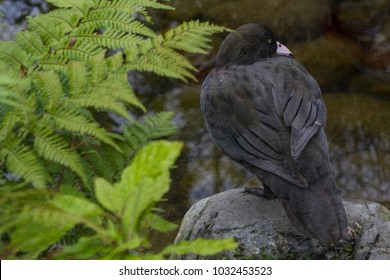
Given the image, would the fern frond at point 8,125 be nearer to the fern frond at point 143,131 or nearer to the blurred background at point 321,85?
the fern frond at point 143,131

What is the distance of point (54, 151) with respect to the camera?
5.95 ft

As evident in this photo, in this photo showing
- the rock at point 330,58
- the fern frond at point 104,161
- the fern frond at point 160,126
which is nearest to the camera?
the fern frond at point 104,161

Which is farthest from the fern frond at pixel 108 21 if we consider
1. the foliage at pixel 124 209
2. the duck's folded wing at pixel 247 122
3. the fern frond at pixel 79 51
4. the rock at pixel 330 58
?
the rock at pixel 330 58

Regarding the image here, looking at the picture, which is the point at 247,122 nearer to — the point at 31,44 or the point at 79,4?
the point at 79,4

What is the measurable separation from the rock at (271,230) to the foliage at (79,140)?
131cm

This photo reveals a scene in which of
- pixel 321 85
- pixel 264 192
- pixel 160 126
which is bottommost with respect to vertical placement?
pixel 321 85

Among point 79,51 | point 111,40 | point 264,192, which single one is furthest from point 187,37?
point 264,192

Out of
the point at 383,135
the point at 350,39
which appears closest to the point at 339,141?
the point at 383,135

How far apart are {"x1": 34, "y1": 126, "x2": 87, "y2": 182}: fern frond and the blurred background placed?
138 inches

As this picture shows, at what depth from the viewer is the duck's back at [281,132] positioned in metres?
3.17

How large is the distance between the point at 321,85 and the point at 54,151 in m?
5.61

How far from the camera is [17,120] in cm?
186

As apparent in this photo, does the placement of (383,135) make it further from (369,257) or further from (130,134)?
(130,134)

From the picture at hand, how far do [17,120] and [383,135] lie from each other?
196 inches
